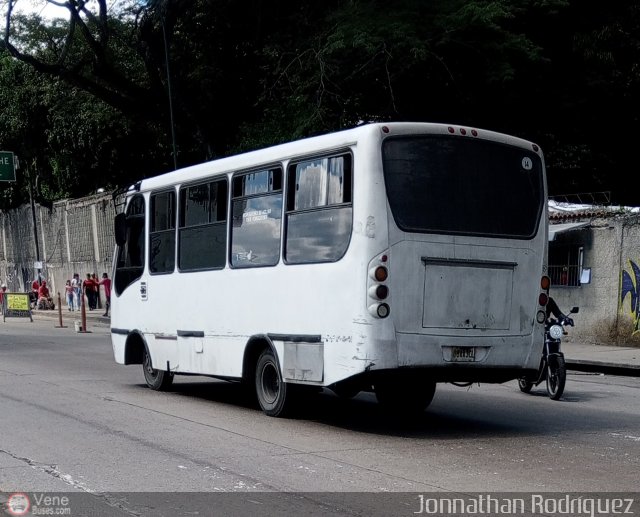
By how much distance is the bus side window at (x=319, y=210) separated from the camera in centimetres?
1054

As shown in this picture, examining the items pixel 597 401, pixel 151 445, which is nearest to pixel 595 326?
pixel 597 401

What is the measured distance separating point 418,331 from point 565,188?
24113 mm

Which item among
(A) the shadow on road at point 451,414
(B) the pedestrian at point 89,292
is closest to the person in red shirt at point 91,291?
(B) the pedestrian at point 89,292

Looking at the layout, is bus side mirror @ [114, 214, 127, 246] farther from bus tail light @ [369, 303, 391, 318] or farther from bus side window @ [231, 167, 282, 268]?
bus tail light @ [369, 303, 391, 318]

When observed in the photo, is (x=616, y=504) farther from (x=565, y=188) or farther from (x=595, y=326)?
(x=565, y=188)

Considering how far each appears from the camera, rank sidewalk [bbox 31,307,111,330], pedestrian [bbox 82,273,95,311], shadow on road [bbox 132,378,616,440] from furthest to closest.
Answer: pedestrian [bbox 82,273,95,311], sidewalk [bbox 31,307,111,330], shadow on road [bbox 132,378,616,440]

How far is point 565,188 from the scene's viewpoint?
1308 inches

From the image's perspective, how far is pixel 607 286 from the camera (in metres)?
23.3

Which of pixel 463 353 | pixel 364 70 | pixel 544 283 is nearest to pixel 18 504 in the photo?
pixel 463 353

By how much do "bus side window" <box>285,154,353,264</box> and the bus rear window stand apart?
20.2 inches

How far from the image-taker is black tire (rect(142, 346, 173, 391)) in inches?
577

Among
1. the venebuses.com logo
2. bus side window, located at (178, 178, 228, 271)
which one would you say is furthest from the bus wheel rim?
the venebuses.com logo

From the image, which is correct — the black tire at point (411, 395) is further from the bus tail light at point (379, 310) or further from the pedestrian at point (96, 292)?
the pedestrian at point (96, 292)

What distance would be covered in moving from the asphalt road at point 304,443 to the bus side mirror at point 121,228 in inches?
86.5
